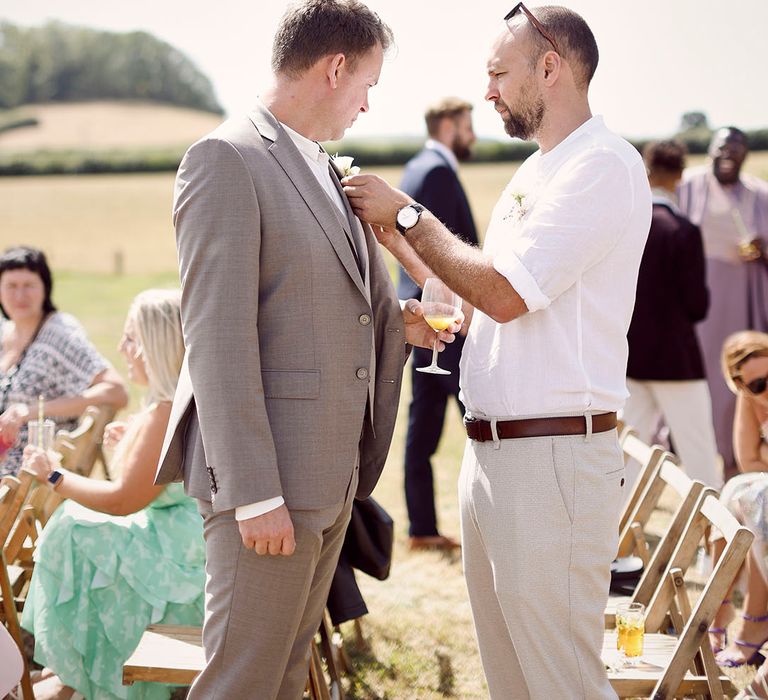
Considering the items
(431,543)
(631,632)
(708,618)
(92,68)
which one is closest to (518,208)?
(708,618)

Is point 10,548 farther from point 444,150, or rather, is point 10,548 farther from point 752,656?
point 444,150

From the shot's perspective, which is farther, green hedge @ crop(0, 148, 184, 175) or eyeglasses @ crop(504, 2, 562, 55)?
green hedge @ crop(0, 148, 184, 175)

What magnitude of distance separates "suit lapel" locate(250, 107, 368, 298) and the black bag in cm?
160

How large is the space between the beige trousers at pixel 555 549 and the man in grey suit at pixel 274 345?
415 millimetres

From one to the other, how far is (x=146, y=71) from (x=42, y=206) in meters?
53.2

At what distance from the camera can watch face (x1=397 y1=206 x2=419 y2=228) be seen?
2.57m

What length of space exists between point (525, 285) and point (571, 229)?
7.0 inches

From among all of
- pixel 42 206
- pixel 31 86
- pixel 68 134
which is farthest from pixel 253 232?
pixel 31 86

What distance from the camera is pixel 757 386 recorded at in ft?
15.6

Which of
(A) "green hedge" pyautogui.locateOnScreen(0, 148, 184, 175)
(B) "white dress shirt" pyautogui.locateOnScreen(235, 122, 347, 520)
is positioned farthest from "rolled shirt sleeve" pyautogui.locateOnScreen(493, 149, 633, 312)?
(A) "green hedge" pyautogui.locateOnScreen(0, 148, 184, 175)

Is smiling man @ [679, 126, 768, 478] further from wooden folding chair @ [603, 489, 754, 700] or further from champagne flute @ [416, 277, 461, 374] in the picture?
champagne flute @ [416, 277, 461, 374]

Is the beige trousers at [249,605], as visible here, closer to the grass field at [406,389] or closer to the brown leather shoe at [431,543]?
the grass field at [406,389]

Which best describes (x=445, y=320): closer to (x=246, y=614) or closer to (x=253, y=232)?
(x=253, y=232)

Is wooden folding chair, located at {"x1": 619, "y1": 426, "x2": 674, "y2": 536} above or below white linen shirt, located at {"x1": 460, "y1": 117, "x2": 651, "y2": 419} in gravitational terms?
below
